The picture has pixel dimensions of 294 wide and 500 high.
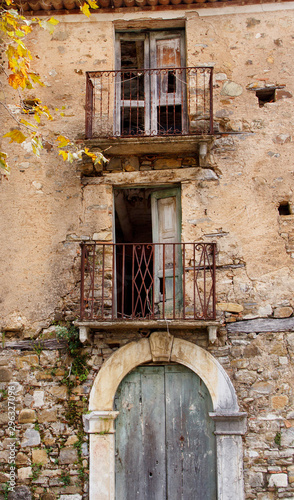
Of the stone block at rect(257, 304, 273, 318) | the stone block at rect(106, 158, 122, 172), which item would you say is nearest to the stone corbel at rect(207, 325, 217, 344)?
the stone block at rect(257, 304, 273, 318)

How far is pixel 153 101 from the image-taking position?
6.62m

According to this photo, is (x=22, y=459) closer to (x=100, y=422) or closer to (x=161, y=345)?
(x=100, y=422)

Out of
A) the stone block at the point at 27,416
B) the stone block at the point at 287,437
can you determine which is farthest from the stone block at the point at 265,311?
the stone block at the point at 27,416

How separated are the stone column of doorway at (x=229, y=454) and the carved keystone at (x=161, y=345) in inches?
32.0

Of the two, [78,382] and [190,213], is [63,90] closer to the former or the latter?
[190,213]

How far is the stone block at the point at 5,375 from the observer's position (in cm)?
575

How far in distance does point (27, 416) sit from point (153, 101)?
168 inches

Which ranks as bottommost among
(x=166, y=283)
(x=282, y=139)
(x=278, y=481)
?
(x=278, y=481)

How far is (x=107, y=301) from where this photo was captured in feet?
19.4

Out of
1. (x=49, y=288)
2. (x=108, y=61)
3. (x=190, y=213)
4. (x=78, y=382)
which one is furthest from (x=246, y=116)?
(x=78, y=382)

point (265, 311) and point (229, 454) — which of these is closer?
point (229, 454)

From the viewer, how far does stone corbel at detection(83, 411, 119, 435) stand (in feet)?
17.9

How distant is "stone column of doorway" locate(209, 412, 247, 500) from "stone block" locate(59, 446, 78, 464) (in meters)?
1.57

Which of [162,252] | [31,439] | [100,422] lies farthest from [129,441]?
[162,252]
